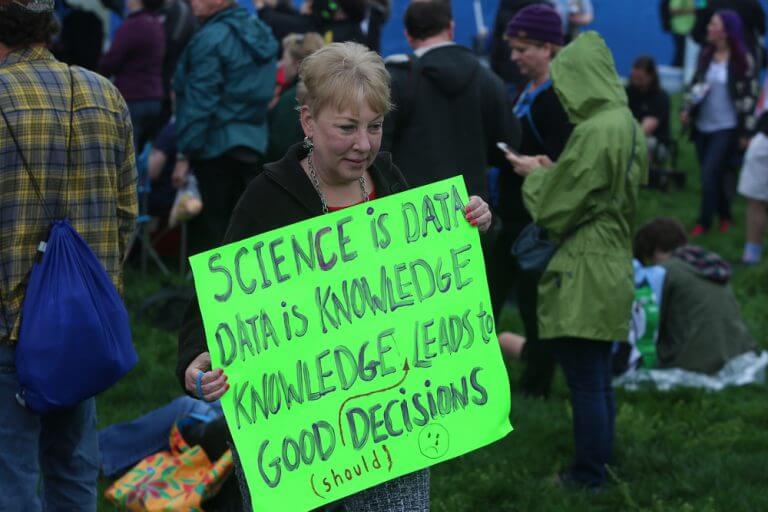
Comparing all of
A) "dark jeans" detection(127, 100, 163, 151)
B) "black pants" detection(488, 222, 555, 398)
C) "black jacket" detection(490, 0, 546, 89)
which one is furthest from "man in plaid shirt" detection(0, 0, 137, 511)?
"dark jeans" detection(127, 100, 163, 151)

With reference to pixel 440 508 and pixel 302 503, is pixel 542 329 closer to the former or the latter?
pixel 440 508

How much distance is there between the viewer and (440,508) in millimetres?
4984

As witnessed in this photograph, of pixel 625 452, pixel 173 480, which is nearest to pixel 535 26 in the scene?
pixel 625 452

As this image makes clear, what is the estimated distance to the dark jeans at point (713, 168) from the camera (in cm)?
1067

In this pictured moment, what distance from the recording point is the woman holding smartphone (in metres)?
5.79

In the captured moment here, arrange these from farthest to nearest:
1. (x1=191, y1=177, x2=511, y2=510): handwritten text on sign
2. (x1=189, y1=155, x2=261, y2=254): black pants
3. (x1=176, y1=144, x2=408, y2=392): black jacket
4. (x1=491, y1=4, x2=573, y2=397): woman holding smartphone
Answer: (x1=189, y1=155, x2=261, y2=254): black pants → (x1=491, y1=4, x2=573, y2=397): woman holding smartphone → (x1=176, y1=144, x2=408, y2=392): black jacket → (x1=191, y1=177, x2=511, y2=510): handwritten text on sign

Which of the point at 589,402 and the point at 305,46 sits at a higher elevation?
the point at 305,46

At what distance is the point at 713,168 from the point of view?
35.4 feet

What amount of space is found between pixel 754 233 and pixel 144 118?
4887 millimetres

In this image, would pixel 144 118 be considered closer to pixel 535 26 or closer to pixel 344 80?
pixel 535 26

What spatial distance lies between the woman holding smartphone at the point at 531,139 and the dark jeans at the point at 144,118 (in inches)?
159

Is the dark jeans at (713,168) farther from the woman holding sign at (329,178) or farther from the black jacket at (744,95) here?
the woman holding sign at (329,178)

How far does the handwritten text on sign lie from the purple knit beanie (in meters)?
2.94

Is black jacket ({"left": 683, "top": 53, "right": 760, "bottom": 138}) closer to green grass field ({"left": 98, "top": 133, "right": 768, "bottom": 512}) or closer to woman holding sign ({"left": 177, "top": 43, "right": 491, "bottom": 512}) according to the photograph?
green grass field ({"left": 98, "top": 133, "right": 768, "bottom": 512})
